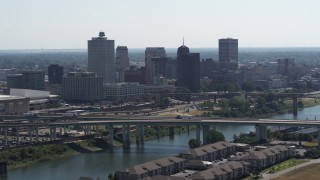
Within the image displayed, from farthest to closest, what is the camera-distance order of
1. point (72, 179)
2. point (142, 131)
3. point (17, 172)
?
point (142, 131)
point (17, 172)
point (72, 179)

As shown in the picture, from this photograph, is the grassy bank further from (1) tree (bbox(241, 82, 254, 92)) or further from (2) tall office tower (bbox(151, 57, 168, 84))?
(2) tall office tower (bbox(151, 57, 168, 84))

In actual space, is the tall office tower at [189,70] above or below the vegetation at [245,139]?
above

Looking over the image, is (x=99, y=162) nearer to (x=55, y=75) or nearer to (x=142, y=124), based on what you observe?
(x=142, y=124)

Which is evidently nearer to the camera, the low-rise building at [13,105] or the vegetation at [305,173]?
the vegetation at [305,173]

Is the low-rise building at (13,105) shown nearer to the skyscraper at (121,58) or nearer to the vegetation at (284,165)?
the vegetation at (284,165)

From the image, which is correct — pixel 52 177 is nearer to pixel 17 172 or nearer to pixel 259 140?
pixel 17 172

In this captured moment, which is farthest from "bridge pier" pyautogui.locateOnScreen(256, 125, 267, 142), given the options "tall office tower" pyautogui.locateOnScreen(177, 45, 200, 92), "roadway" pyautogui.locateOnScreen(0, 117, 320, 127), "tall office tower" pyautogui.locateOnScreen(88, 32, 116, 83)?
"tall office tower" pyautogui.locateOnScreen(88, 32, 116, 83)

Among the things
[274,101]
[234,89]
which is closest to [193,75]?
[234,89]

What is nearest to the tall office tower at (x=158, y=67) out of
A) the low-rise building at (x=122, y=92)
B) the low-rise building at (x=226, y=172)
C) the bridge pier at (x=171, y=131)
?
the low-rise building at (x=122, y=92)
